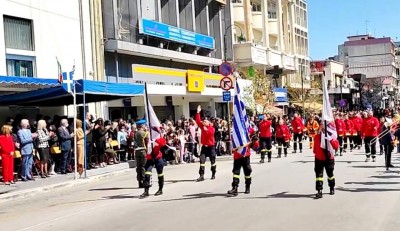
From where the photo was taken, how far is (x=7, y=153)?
15695 mm

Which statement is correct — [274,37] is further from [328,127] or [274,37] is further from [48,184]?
[328,127]

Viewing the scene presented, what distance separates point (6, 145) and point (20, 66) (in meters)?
7.71

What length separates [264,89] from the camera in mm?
44812

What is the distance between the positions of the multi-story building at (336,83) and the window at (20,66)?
172ft

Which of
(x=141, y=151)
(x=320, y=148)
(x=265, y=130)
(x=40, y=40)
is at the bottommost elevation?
(x=141, y=151)

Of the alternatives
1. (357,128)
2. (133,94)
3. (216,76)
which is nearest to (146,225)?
(133,94)

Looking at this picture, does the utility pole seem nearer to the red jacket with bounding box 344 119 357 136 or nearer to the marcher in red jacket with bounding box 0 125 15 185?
the red jacket with bounding box 344 119 357 136

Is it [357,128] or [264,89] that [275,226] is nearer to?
[357,128]

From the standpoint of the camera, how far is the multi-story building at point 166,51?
2973 cm

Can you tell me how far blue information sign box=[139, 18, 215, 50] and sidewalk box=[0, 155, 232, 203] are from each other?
44.6 ft

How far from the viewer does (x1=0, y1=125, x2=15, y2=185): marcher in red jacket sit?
15641 mm

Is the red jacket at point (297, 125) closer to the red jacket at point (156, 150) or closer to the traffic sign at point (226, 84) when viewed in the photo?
the traffic sign at point (226, 84)

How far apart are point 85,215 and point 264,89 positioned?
35178 mm

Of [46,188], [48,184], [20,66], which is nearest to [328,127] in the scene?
[46,188]
